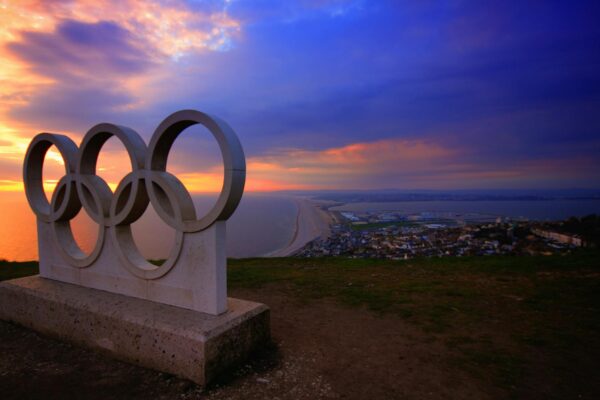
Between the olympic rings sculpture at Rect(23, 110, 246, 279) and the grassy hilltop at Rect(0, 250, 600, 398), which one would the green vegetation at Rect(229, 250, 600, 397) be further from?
the olympic rings sculpture at Rect(23, 110, 246, 279)

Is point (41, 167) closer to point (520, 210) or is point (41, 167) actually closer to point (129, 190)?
point (129, 190)

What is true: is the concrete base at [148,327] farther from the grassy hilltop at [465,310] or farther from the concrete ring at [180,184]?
the concrete ring at [180,184]

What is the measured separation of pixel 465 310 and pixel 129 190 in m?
7.06

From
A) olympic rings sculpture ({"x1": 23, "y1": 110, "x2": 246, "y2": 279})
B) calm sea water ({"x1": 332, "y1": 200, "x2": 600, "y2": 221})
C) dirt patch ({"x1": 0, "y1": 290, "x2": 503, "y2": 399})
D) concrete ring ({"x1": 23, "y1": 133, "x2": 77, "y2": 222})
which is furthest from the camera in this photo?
calm sea water ({"x1": 332, "y1": 200, "x2": 600, "y2": 221})

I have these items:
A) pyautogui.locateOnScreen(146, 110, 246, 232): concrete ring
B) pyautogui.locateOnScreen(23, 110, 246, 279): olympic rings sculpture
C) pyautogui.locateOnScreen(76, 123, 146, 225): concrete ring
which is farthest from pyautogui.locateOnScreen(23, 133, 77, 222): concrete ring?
pyautogui.locateOnScreen(146, 110, 246, 232): concrete ring

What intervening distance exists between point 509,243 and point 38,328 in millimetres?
17408

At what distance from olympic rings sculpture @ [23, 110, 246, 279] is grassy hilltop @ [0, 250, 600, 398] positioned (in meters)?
2.61

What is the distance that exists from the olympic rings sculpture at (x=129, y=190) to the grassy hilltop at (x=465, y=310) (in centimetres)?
261

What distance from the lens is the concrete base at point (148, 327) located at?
4.50 metres

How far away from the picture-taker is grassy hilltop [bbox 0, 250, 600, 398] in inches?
179

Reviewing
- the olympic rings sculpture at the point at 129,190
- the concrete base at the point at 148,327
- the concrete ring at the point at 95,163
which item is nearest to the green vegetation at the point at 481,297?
the concrete base at the point at 148,327

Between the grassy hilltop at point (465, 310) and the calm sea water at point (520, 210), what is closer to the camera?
the grassy hilltop at point (465, 310)

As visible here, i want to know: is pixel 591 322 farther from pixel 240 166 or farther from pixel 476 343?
pixel 240 166

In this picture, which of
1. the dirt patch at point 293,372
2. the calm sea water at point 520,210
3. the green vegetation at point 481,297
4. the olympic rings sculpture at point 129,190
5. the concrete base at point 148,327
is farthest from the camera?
the calm sea water at point 520,210
